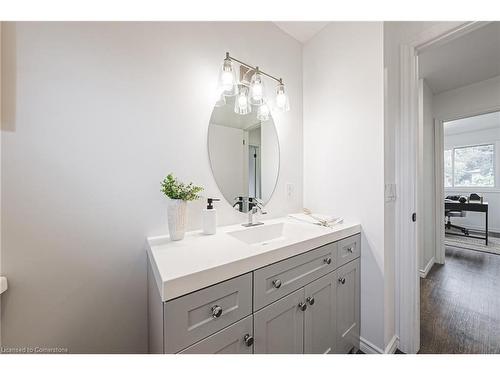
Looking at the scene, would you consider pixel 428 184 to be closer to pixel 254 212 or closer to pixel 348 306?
pixel 348 306

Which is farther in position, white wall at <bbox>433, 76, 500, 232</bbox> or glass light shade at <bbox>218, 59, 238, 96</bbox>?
white wall at <bbox>433, 76, 500, 232</bbox>

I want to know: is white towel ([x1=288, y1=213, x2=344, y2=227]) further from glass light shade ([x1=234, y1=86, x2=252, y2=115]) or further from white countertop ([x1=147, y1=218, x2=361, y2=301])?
glass light shade ([x1=234, y1=86, x2=252, y2=115])

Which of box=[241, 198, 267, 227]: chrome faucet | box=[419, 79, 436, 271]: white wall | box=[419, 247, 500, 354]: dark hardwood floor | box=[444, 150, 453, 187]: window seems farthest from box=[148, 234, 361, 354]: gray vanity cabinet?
box=[444, 150, 453, 187]: window

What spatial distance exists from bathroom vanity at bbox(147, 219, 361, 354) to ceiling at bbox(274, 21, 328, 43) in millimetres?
1504

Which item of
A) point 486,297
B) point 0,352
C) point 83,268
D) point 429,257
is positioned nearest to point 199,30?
point 83,268

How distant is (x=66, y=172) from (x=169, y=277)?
65 centimetres

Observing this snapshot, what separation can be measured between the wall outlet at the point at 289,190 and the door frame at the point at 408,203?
699 millimetres

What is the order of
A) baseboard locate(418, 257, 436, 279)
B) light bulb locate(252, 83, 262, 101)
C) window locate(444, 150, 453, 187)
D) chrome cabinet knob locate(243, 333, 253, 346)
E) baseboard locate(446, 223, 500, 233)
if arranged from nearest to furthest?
chrome cabinet knob locate(243, 333, 253, 346)
light bulb locate(252, 83, 262, 101)
baseboard locate(418, 257, 436, 279)
baseboard locate(446, 223, 500, 233)
window locate(444, 150, 453, 187)

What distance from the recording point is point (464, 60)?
2.11m

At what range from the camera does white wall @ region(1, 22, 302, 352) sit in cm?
73

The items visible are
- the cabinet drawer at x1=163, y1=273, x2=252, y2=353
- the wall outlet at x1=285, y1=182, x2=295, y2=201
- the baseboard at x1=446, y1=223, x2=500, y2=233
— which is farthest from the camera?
the baseboard at x1=446, y1=223, x2=500, y2=233

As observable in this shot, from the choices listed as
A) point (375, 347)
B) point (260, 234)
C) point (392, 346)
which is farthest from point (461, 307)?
point (260, 234)

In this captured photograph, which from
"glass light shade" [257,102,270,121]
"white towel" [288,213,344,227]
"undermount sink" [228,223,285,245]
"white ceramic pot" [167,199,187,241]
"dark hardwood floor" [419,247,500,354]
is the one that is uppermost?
"glass light shade" [257,102,270,121]

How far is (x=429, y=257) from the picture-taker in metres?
2.55
